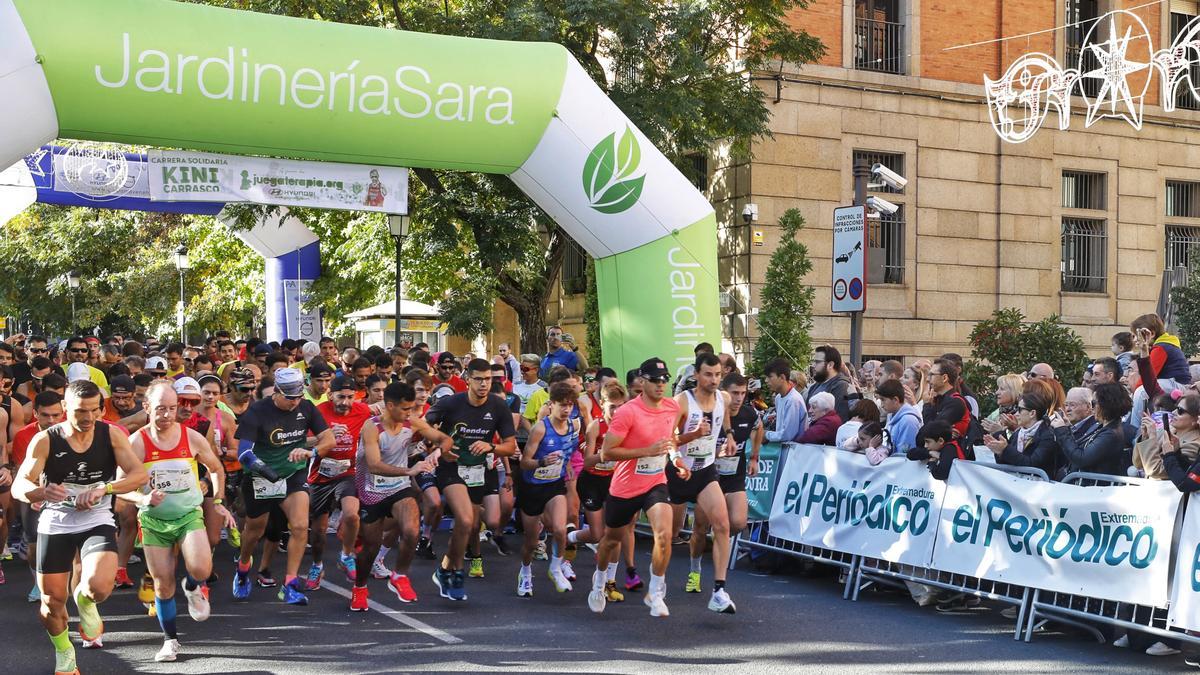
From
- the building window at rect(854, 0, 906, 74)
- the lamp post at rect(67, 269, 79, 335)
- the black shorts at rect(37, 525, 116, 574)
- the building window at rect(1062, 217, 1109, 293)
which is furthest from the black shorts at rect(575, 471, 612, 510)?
the lamp post at rect(67, 269, 79, 335)

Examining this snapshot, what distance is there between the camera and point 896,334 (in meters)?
24.7

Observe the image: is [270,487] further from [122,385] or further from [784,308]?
[784,308]

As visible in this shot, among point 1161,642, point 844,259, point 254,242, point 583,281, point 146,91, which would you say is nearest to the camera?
point 1161,642

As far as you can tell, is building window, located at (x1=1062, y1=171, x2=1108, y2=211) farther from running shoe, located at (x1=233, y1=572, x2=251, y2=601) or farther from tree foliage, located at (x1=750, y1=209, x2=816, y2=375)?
running shoe, located at (x1=233, y1=572, x2=251, y2=601)

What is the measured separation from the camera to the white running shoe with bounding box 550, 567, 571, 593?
398 inches

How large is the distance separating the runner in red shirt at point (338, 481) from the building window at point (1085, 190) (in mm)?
20598

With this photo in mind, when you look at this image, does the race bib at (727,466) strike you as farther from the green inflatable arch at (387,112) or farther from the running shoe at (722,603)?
the green inflatable arch at (387,112)

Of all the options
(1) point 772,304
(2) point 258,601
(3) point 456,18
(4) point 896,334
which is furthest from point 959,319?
(2) point 258,601

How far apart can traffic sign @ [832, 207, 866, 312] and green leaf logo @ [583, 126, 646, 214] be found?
2179 millimetres

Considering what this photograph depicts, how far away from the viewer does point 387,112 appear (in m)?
12.4

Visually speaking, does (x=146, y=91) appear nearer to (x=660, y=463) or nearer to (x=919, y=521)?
(x=660, y=463)

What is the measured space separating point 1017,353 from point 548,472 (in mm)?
8524

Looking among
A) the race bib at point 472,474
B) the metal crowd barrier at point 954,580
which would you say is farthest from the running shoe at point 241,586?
the metal crowd barrier at point 954,580

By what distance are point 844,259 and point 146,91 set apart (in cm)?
697
